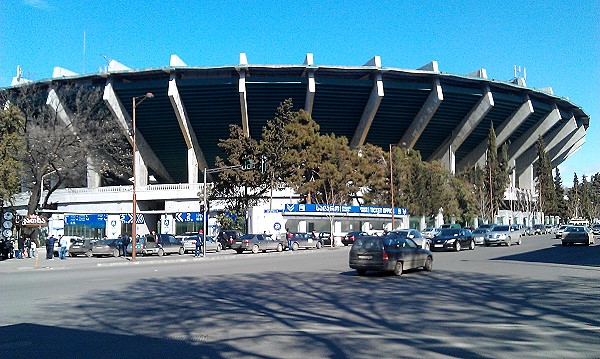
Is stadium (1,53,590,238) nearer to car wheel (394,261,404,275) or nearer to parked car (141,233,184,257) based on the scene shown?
parked car (141,233,184,257)

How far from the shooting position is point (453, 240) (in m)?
33.7

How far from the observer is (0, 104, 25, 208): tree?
37375 mm

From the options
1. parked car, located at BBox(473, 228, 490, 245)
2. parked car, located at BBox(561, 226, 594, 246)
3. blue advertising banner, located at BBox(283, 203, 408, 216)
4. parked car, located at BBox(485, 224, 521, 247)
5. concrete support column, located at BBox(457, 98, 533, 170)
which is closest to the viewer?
→ parked car, located at BBox(561, 226, 594, 246)

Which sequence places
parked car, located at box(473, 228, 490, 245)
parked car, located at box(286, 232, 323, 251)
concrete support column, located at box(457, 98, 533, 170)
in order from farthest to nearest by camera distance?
concrete support column, located at box(457, 98, 533, 170) → parked car, located at box(286, 232, 323, 251) → parked car, located at box(473, 228, 490, 245)

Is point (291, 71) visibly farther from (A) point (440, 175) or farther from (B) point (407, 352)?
(B) point (407, 352)

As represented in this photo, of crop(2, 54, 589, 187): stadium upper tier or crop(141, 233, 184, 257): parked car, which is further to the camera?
crop(2, 54, 589, 187): stadium upper tier

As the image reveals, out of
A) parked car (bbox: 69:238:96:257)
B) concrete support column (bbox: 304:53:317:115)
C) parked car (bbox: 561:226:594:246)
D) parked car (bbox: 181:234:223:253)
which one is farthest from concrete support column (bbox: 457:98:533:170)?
parked car (bbox: 69:238:96:257)

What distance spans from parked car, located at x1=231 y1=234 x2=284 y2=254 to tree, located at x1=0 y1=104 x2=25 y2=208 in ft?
54.0

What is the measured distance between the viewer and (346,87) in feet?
217

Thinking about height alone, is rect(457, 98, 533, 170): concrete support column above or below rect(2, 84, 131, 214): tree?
above

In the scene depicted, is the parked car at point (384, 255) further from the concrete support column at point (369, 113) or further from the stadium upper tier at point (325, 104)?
the concrete support column at point (369, 113)

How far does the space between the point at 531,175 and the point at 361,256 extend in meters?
93.3

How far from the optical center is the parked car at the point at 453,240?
33.8 m

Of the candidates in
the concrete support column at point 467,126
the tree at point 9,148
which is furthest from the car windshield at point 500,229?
the tree at point 9,148
